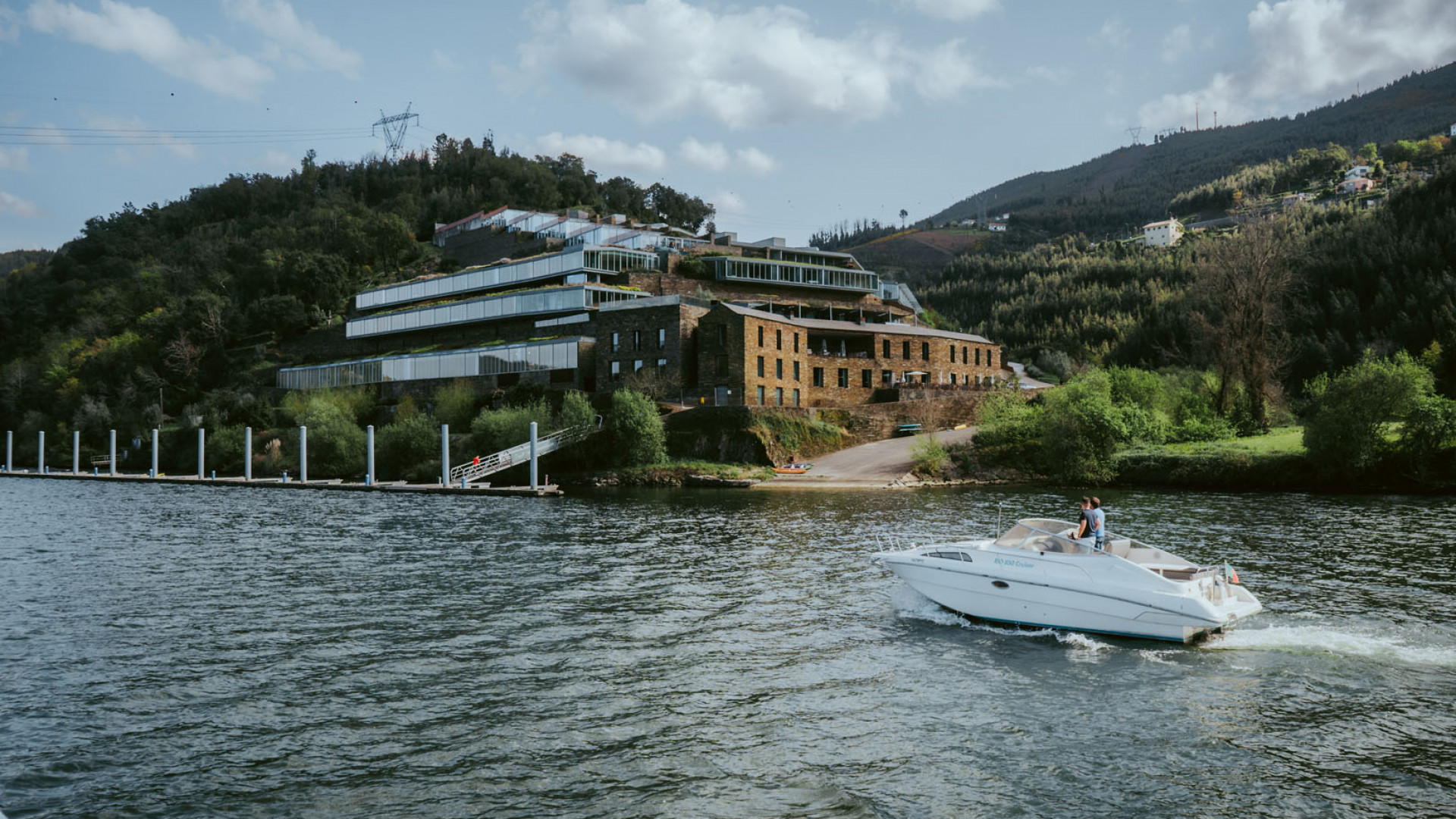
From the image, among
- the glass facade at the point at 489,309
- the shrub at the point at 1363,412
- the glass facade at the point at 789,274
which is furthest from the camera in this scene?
the glass facade at the point at 789,274

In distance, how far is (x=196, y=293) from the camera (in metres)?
132

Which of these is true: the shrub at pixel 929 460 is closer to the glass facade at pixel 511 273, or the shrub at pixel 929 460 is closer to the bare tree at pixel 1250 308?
the bare tree at pixel 1250 308

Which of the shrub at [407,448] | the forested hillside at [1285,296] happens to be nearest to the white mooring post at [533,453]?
the shrub at [407,448]

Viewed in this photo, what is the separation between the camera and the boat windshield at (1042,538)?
69.7 ft

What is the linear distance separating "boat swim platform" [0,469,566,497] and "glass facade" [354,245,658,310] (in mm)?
36798

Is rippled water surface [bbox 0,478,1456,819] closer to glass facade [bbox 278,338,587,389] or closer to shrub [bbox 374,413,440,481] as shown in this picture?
shrub [bbox 374,413,440,481]

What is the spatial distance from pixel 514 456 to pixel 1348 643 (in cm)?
5748

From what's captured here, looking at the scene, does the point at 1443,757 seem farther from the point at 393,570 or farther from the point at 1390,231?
the point at 1390,231

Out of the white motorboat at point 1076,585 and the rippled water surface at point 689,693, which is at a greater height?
the white motorboat at point 1076,585

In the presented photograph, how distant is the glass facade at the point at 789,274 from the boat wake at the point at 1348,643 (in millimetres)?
90654

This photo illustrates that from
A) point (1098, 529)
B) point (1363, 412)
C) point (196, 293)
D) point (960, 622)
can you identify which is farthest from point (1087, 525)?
point (196, 293)

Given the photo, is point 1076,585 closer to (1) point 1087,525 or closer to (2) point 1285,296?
(1) point 1087,525

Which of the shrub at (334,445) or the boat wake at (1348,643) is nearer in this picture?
the boat wake at (1348,643)

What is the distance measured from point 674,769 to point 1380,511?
4289 cm
